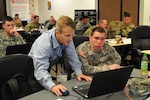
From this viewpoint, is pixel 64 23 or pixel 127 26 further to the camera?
pixel 127 26

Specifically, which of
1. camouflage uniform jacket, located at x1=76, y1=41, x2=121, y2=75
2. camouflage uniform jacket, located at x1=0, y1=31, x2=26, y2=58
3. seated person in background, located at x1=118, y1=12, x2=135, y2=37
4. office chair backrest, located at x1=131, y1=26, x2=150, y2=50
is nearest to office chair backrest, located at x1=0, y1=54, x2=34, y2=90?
camouflage uniform jacket, located at x1=76, y1=41, x2=121, y2=75

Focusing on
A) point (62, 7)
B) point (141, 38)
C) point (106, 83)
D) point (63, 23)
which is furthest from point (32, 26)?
point (106, 83)

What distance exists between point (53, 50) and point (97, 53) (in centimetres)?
66

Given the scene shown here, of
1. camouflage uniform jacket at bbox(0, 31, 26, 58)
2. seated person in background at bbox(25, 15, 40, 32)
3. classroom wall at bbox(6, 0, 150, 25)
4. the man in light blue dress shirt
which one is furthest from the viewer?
classroom wall at bbox(6, 0, 150, 25)

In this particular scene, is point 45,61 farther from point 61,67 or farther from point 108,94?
point 61,67

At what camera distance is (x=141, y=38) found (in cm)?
464

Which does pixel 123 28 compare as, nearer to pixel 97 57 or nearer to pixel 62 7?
pixel 97 57

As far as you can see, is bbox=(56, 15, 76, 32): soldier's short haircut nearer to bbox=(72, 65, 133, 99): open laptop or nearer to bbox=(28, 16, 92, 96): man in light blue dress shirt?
bbox=(28, 16, 92, 96): man in light blue dress shirt

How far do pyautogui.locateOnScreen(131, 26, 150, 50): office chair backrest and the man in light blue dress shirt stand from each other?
254cm

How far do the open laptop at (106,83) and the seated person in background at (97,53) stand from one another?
24.4 inches

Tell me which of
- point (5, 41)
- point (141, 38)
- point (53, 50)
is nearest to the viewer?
point (53, 50)

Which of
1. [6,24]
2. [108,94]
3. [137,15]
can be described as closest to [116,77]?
[108,94]

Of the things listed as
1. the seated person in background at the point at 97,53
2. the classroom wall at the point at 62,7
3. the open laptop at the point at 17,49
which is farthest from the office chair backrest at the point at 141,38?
the classroom wall at the point at 62,7

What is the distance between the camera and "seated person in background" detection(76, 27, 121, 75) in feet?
8.38
